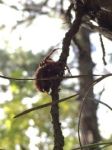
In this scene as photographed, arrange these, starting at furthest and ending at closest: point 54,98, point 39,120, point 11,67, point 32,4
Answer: point 11,67 < point 32,4 < point 39,120 < point 54,98

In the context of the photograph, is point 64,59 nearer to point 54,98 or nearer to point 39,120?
point 54,98

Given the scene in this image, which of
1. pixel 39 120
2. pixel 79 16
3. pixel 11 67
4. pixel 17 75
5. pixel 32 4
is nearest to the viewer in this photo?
pixel 79 16

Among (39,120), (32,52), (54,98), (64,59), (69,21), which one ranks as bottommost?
(54,98)

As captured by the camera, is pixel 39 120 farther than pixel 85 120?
No

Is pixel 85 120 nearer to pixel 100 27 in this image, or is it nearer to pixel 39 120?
pixel 39 120

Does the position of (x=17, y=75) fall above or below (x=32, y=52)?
below

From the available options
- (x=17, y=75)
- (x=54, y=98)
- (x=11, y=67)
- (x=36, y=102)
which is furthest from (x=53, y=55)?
(x=11, y=67)
